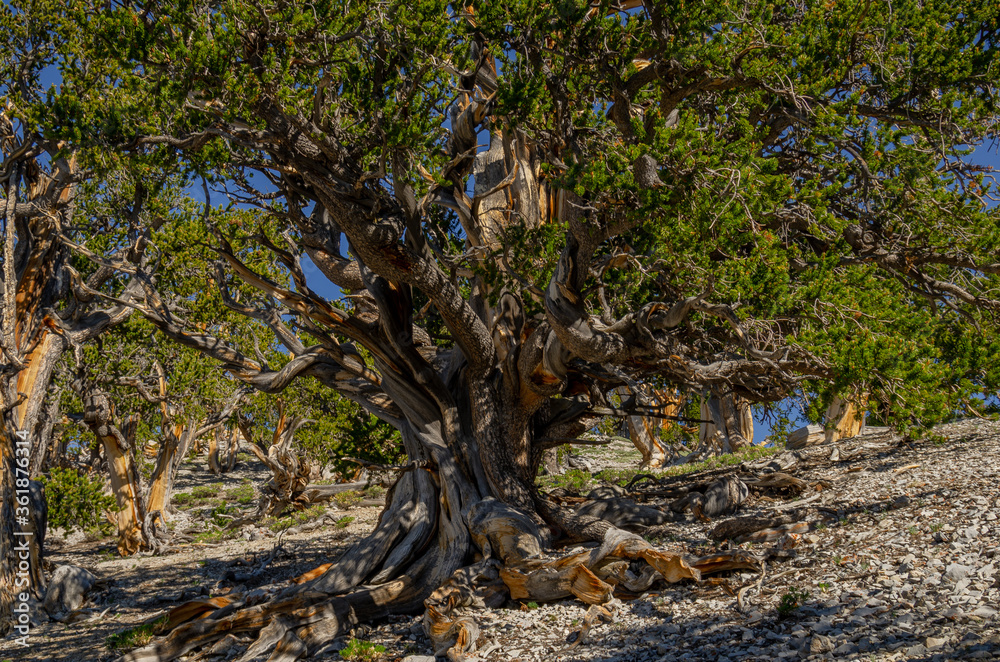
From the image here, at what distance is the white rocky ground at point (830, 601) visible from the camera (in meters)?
4.68

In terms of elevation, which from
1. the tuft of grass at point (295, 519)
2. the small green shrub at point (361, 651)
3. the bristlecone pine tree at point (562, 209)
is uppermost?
the bristlecone pine tree at point (562, 209)

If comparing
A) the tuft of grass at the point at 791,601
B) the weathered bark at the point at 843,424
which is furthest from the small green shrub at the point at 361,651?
the weathered bark at the point at 843,424

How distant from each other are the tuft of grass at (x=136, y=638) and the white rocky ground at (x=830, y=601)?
151mm

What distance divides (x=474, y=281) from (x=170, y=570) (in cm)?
955

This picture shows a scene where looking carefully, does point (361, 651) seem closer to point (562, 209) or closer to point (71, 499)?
point (562, 209)

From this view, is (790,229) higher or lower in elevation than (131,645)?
higher

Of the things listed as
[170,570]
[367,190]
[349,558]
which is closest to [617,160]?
[367,190]

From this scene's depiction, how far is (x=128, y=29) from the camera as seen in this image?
19.8 feet

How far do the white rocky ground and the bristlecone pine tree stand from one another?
0.50 meters

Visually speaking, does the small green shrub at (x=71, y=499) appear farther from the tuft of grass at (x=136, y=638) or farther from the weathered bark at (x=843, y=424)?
the weathered bark at (x=843, y=424)

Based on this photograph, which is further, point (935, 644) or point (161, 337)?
point (161, 337)

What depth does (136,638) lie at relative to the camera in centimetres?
820

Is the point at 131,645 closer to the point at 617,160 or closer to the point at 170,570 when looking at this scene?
the point at 170,570

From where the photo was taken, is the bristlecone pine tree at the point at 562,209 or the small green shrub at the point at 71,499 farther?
the small green shrub at the point at 71,499
